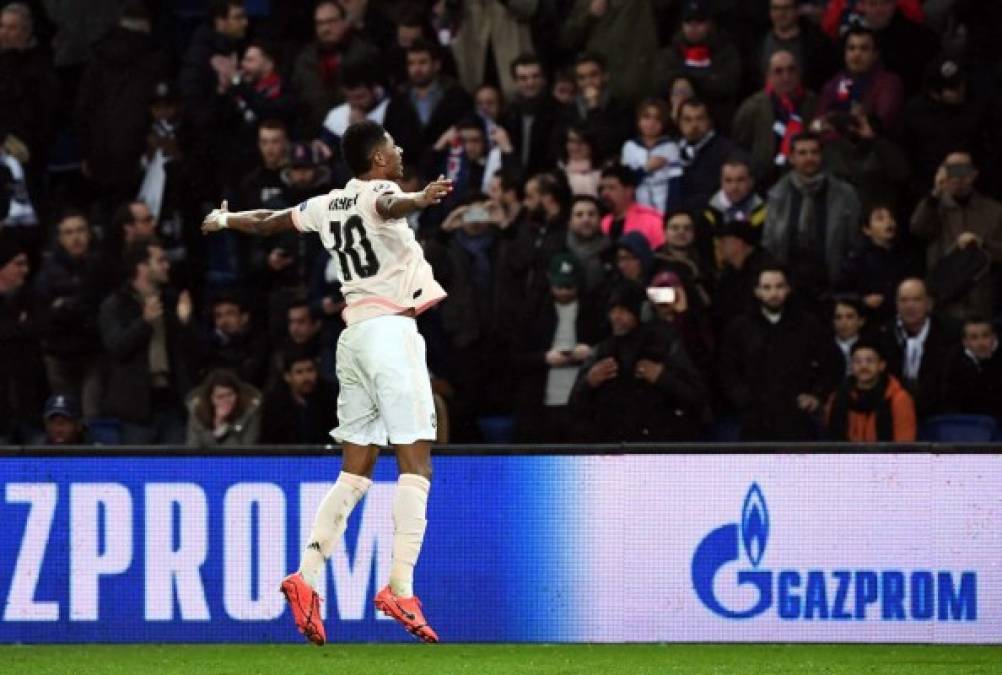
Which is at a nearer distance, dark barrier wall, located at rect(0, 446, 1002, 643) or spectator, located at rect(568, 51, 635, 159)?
dark barrier wall, located at rect(0, 446, 1002, 643)

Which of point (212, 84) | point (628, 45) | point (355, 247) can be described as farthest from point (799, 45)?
point (355, 247)

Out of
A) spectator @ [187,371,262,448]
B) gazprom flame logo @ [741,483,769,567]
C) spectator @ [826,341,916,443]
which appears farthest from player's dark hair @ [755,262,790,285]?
spectator @ [187,371,262,448]

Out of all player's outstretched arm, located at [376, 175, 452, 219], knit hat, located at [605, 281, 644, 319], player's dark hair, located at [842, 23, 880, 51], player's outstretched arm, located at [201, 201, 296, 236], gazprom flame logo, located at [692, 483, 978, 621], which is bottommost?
gazprom flame logo, located at [692, 483, 978, 621]

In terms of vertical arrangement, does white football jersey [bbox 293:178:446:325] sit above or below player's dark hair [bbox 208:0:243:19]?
below

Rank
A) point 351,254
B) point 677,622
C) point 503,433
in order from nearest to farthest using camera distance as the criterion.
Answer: point 351,254 < point 677,622 < point 503,433

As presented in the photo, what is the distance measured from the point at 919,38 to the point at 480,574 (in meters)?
6.38

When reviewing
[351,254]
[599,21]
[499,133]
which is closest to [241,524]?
[351,254]

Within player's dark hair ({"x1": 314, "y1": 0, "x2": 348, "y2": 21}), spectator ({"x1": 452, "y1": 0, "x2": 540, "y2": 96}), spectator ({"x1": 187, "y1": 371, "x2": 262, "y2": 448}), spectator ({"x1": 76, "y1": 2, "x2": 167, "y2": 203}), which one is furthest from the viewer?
spectator ({"x1": 76, "y1": 2, "x2": 167, "y2": 203})

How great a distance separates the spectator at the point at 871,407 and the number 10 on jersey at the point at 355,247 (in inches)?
179

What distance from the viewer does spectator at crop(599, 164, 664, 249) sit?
1577 centimetres

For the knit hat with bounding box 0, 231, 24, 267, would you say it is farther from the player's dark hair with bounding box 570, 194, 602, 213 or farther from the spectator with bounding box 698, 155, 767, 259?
the spectator with bounding box 698, 155, 767, 259

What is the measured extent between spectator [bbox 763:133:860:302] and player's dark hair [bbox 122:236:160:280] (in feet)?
14.3

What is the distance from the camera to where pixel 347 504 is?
10.7 metres

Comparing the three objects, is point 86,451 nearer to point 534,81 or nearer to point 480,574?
point 480,574
